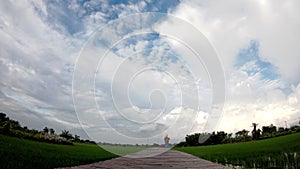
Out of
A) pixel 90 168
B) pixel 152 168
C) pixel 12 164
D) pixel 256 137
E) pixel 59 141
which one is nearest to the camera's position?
pixel 12 164

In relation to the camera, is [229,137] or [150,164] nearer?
[150,164]

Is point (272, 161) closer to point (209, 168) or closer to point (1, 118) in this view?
point (209, 168)

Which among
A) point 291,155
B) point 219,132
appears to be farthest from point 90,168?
point 219,132

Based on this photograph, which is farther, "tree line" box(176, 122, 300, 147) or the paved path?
"tree line" box(176, 122, 300, 147)

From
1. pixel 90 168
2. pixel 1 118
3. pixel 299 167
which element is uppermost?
pixel 1 118

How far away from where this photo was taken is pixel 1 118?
17.5 m

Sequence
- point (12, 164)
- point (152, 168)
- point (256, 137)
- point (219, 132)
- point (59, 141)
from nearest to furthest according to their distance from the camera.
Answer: point (12, 164) → point (152, 168) → point (59, 141) → point (256, 137) → point (219, 132)

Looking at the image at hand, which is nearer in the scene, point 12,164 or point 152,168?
point 12,164

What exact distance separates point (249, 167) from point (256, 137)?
18134 mm

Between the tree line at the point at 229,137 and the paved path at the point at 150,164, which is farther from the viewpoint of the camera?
the tree line at the point at 229,137

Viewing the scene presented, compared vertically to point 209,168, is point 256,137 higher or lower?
higher

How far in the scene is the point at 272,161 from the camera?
19.9 feet

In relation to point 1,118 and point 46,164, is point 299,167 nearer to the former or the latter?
point 46,164

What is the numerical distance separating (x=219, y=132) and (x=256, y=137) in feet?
30.3
